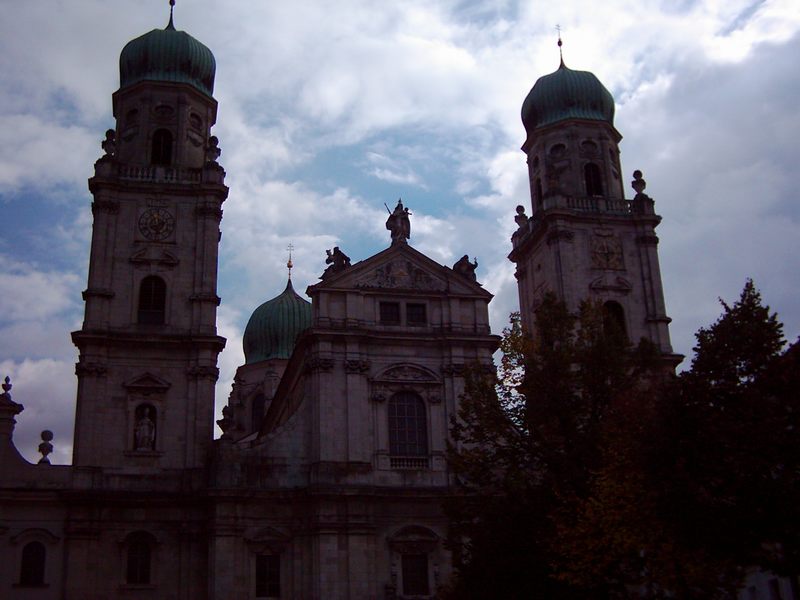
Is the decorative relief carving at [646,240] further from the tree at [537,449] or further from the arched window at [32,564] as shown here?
the arched window at [32,564]

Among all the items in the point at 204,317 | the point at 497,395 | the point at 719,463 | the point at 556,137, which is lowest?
the point at 719,463

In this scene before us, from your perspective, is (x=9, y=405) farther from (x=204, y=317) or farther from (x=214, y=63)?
(x=214, y=63)

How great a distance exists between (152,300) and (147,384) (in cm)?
374

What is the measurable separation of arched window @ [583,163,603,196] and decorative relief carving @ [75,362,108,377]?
906 inches

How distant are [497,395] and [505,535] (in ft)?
12.6

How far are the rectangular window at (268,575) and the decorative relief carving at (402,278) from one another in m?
11.4

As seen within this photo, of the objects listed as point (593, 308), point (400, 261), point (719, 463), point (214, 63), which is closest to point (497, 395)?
point (593, 308)

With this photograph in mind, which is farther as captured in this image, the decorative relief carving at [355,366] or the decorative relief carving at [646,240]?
the decorative relief carving at [646,240]

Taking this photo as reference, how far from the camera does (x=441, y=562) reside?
3641 cm

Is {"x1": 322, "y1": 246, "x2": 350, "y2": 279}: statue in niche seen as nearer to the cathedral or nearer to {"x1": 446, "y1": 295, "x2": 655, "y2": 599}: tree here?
the cathedral

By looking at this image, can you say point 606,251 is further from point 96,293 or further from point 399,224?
point 96,293

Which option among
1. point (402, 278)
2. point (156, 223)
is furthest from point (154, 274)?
point (402, 278)

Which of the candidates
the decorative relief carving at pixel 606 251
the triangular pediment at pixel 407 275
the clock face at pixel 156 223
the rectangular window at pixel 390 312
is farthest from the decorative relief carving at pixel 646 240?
the clock face at pixel 156 223

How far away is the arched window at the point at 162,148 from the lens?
1722 inches
